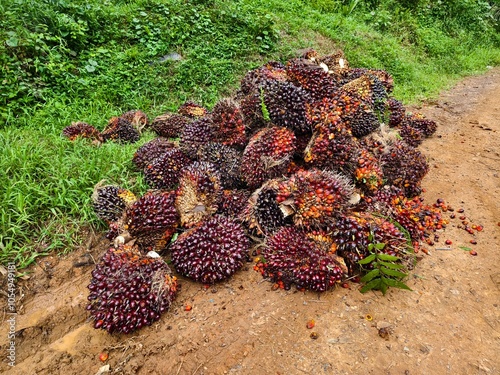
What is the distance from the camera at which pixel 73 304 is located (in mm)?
2467

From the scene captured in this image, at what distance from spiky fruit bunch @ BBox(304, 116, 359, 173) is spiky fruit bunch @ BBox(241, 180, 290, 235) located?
1.46 feet

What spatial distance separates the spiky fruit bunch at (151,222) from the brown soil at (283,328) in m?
0.44

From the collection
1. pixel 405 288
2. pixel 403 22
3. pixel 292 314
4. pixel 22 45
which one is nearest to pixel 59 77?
pixel 22 45

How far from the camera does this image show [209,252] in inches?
95.3

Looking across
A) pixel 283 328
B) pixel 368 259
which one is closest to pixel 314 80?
pixel 368 259

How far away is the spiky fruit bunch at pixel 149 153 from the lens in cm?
342

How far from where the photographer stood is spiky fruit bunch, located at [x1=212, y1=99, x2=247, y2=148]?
304 cm

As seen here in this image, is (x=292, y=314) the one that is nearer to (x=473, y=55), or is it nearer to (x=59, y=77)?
(x=59, y=77)

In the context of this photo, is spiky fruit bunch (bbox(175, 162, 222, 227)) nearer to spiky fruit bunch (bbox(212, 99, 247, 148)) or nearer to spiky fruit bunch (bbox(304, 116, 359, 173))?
spiky fruit bunch (bbox(212, 99, 247, 148))

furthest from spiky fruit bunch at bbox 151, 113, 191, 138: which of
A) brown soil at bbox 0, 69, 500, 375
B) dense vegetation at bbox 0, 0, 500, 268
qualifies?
brown soil at bbox 0, 69, 500, 375

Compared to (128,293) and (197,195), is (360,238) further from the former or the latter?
(128,293)

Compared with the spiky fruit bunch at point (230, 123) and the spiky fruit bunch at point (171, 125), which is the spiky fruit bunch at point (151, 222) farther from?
the spiky fruit bunch at point (171, 125)

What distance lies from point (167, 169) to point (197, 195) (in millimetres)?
568

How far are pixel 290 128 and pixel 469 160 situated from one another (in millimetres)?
2585
